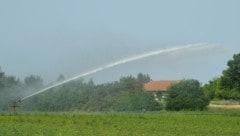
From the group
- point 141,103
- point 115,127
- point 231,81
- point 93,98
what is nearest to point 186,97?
point 141,103

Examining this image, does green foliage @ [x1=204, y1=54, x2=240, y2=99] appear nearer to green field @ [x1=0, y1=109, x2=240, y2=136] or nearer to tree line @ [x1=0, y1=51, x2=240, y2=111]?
tree line @ [x1=0, y1=51, x2=240, y2=111]

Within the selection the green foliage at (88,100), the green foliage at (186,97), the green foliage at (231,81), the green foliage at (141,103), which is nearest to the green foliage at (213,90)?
the green foliage at (231,81)

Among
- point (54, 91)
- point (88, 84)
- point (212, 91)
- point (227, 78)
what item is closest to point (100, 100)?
point (88, 84)

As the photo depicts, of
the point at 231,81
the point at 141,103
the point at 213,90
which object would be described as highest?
the point at 231,81

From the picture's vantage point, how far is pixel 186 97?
2537 inches

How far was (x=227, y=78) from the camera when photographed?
89875 mm

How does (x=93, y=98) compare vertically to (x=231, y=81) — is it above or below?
below

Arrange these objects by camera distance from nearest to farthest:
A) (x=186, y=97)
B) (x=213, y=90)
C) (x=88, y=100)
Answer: (x=186, y=97) → (x=88, y=100) → (x=213, y=90)

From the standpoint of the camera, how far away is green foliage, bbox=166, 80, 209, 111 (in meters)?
64.4

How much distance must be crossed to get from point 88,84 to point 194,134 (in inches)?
1920

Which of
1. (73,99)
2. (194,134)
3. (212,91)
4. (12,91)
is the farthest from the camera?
(212,91)

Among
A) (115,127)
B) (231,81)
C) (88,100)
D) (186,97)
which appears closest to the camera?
(115,127)

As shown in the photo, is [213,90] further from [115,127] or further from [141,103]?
[115,127]

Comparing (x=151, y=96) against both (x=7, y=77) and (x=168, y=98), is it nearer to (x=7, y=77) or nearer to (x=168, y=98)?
(x=168, y=98)
